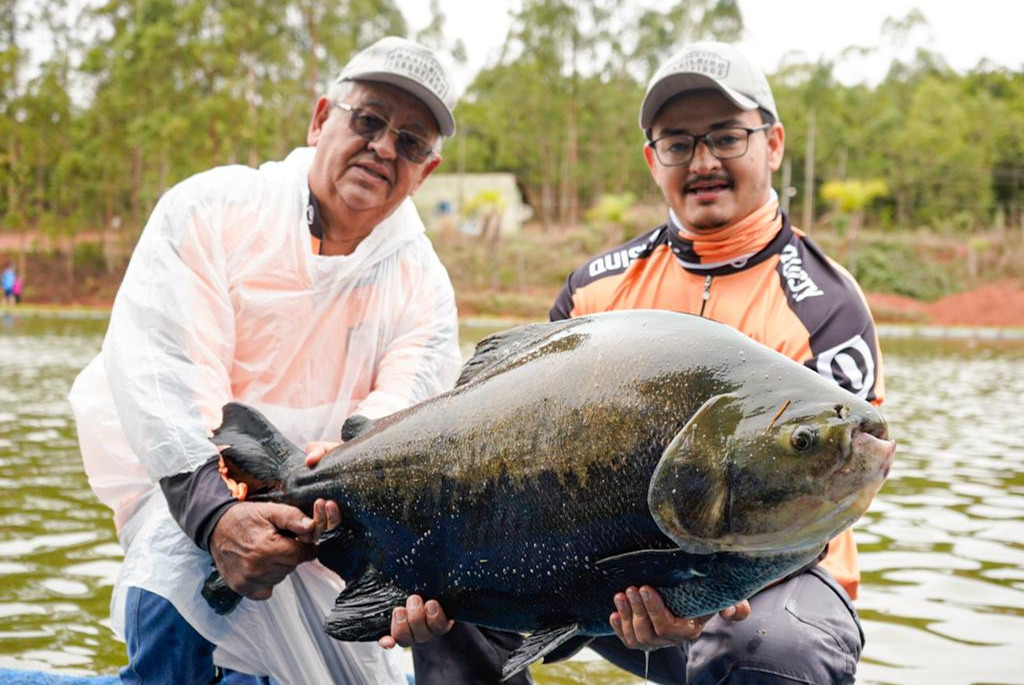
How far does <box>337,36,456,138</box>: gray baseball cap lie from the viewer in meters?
3.44

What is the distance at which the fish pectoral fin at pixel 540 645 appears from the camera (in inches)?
87.7

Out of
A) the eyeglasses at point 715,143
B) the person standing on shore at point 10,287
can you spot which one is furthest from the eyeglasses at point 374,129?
the person standing on shore at point 10,287

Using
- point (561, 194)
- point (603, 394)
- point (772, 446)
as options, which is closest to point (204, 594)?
point (603, 394)

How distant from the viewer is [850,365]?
2994 mm

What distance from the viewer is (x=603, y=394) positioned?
7.14 feet

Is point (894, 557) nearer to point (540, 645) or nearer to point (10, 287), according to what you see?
point (540, 645)

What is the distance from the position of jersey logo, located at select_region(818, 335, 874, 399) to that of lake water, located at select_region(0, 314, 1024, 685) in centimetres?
187

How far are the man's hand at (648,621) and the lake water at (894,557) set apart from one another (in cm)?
215

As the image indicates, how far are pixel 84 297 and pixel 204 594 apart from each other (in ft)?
125

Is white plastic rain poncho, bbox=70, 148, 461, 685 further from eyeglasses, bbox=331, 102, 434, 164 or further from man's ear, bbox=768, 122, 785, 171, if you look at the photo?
man's ear, bbox=768, 122, 785, 171

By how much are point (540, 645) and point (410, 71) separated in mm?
1998

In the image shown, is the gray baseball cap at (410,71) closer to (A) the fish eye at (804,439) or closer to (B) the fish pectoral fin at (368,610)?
(B) the fish pectoral fin at (368,610)

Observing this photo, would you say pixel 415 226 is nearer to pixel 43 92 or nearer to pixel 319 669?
pixel 319 669

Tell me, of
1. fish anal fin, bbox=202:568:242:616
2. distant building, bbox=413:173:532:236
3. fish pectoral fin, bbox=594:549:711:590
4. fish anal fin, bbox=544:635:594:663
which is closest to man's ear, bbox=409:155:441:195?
fish anal fin, bbox=202:568:242:616
